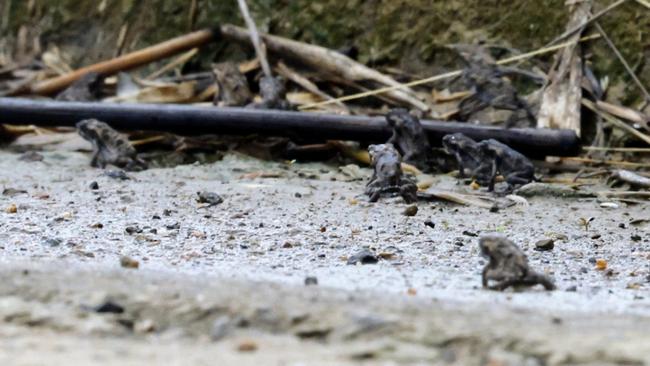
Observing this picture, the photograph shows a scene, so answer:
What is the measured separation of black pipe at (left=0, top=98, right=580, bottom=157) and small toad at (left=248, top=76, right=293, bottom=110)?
0.92 feet

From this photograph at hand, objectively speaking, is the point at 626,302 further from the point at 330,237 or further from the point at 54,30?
the point at 54,30

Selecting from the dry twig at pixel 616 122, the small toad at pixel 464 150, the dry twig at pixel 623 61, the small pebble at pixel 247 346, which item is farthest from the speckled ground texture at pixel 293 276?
the dry twig at pixel 623 61

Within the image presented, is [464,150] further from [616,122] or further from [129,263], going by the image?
[129,263]

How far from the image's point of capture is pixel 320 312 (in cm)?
194

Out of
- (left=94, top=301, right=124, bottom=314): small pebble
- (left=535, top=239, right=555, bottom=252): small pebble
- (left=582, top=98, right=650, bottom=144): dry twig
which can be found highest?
(left=582, top=98, right=650, bottom=144): dry twig

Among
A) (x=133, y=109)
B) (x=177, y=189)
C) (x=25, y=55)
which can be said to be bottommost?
(x=177, y=189)

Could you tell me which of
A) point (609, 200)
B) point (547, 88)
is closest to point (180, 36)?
point (547, 88)

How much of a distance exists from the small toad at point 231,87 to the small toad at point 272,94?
89 millimetres

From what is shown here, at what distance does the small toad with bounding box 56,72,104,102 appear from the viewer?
19.6ft

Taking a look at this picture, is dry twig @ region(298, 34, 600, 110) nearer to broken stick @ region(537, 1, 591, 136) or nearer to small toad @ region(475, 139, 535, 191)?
broken stick @ region(537, 1, 591, 136)

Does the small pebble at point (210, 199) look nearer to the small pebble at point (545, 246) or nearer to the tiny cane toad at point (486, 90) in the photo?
the small pebble at point (545, 246)

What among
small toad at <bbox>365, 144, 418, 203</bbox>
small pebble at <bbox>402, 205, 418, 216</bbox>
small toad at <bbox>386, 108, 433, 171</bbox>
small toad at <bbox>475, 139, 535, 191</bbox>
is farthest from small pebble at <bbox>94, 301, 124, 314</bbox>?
small toad at <bbox>386, 108, 433, 171</bbox>

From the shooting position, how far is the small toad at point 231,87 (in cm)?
556

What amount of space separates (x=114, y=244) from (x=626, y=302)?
146 centimetres
